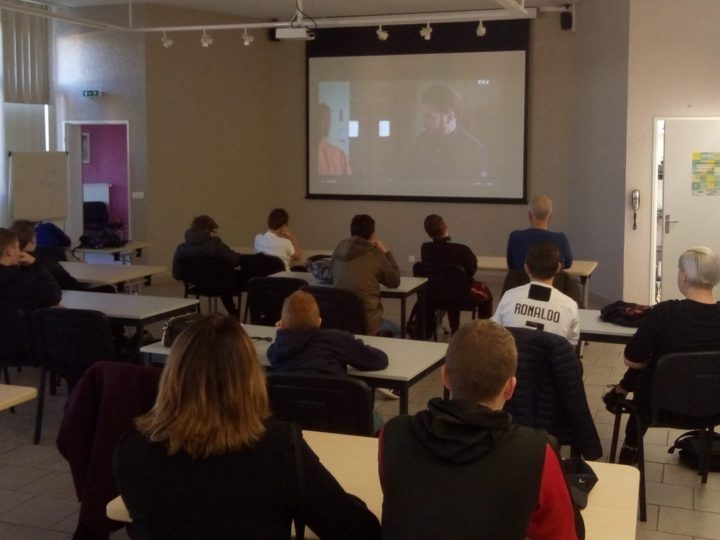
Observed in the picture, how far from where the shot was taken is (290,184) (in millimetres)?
12023

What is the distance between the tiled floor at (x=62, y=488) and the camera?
3812 millimetres

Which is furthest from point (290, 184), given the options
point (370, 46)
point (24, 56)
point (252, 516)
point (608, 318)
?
point (252, 516)

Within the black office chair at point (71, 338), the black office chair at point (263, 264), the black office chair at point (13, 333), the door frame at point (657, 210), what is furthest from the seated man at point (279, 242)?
the door frame at point (657, 210)

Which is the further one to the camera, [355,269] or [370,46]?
[370,46]

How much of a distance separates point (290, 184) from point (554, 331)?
8.43m

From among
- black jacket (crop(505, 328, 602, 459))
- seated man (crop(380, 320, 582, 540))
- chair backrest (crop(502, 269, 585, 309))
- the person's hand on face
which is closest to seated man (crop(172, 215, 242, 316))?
the person's hand on face

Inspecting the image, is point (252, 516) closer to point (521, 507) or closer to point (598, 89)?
point (521, 507)

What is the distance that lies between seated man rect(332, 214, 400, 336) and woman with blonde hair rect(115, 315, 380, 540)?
11.9 ft

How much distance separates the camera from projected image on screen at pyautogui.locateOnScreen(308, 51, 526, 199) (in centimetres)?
1076

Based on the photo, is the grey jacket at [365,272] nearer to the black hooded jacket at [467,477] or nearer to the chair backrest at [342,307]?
the chair backrest at [342,307]

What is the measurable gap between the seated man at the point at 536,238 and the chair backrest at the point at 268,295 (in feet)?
4.97

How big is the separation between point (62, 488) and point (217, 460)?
2726 mm

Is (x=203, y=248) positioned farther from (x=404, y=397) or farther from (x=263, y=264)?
(x=404, y=397)

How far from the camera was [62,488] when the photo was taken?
4.27m
